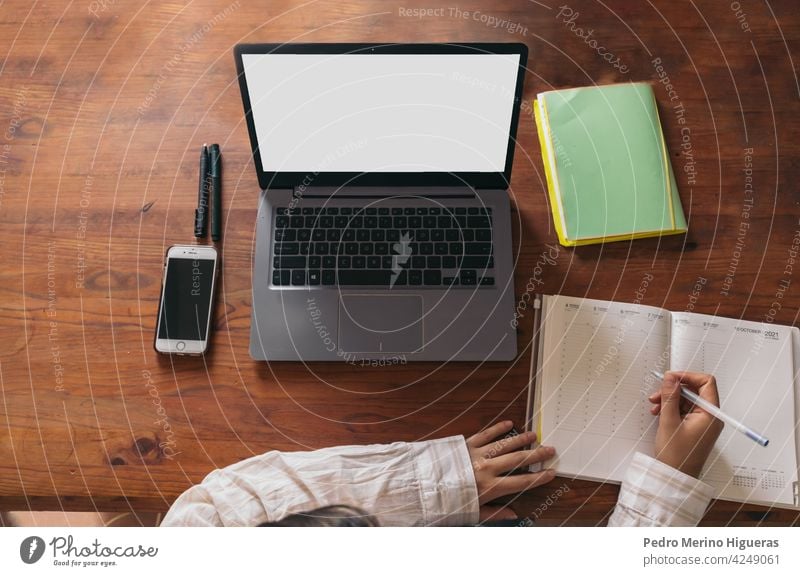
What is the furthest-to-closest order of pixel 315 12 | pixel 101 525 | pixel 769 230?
pixel 315 12 → pixel 769 230 → pixel 101 525

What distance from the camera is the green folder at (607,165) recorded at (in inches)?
31.5

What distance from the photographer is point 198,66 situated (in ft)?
2.92

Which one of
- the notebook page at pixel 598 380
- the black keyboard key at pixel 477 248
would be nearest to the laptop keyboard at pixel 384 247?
the black keyboard key at pixel 477 248

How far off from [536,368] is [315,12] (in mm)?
625

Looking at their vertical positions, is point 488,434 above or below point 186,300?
below

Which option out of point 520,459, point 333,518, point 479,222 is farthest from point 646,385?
point 333,518

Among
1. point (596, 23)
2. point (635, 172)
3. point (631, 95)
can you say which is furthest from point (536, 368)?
point (596, 23)

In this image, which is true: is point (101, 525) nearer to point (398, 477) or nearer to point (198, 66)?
point (398, 477)

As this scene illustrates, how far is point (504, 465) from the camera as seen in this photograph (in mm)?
706

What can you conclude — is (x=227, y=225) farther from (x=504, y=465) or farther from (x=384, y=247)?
(x=504, y=465)

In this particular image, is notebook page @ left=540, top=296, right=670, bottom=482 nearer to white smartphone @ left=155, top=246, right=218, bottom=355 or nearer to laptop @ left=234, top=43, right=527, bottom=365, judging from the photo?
laptop @ left=234, top=43, right=527, bottom=365

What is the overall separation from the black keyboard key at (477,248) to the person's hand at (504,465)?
23 centimetres

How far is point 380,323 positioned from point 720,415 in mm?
423

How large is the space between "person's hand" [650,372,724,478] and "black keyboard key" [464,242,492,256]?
27 centimetres
